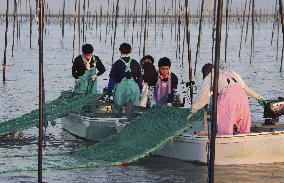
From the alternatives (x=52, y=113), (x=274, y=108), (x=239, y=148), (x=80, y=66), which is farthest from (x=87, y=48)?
(x=239, y=148)

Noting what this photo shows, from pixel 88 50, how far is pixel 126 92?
5.23ft

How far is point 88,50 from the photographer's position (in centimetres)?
1811

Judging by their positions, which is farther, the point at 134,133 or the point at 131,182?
the point at 134,133

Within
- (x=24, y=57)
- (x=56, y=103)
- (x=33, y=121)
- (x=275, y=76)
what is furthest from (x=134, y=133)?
(x=24, y=57)

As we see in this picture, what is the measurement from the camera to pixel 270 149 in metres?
14.4

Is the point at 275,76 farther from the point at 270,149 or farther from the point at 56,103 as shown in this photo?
the point at 270,149

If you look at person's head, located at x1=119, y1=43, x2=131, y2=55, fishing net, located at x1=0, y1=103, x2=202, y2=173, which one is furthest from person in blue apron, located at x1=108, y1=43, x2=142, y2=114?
fishing net, located at x1=0, y1=103, x2=202, y2=173

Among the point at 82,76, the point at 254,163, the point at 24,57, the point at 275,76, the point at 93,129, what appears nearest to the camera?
the point at 254,163

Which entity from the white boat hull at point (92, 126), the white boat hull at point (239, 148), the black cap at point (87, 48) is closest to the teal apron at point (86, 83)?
the black cap at point (87, 48)

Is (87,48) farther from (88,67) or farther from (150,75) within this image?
(150,75)

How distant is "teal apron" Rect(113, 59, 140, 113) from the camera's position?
1702 centimetres

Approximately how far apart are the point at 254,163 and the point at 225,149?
720 millimetres

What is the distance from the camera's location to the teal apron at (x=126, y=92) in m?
17.0

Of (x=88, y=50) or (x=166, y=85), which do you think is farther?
(x=88, y=50)
